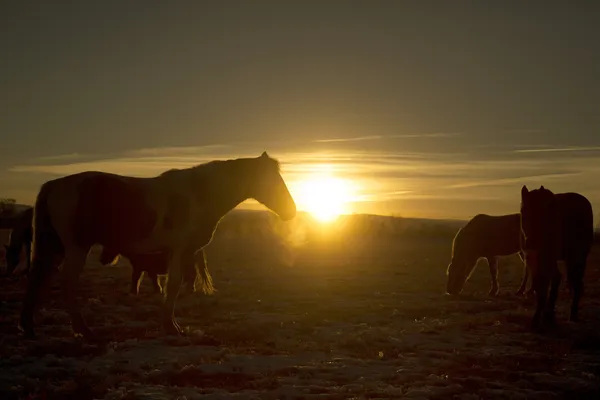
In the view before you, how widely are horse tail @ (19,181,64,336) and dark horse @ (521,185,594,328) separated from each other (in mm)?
9667

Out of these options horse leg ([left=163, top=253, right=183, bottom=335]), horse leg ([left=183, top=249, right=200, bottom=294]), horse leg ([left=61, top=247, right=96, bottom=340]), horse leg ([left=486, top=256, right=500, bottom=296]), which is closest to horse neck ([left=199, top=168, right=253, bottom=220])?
horse leg ([left=163, top=253, right=183, bottom=335])

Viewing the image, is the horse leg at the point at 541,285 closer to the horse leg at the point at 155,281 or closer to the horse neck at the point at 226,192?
the horse neck at the point at 226,192

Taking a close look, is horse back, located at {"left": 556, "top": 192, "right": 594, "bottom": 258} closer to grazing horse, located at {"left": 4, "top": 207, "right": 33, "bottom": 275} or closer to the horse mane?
the horse mane

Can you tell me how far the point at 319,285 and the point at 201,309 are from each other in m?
8.12

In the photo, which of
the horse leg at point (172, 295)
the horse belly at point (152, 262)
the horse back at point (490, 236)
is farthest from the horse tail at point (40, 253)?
the horse back at point (490, 236)

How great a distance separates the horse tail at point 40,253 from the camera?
33.2 ft

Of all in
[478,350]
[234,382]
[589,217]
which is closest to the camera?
[234,382]

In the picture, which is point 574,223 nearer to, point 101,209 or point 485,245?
point 485,245

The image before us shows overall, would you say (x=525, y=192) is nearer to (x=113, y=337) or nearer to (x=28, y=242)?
(x=113, y=337)

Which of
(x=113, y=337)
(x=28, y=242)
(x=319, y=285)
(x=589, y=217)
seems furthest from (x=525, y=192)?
(x=28, y=242)

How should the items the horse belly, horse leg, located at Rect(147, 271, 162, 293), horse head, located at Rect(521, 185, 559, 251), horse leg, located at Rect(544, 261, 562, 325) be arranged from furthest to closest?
horse leg, located at Rect(147, 271, 162, 293) → the horse belly → horse leg, located at Rect(544, 261, 562, 325) → horse head, located at Rect(521, 185, 559, 251)

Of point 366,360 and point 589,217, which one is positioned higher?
point 589,217

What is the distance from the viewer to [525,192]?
12.0m

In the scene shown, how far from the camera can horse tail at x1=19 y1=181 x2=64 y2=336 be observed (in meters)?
10.1
